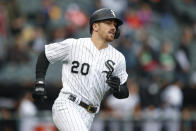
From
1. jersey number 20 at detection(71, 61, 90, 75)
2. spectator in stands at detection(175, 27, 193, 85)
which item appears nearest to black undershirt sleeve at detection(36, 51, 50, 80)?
jersey number 20 at detection(71, 61, 90, 75)

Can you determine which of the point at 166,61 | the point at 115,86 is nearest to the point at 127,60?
the point at 166,61

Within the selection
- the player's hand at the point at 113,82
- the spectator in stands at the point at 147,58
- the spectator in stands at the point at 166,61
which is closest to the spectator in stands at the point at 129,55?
the spectator in stands at the point at 147,58

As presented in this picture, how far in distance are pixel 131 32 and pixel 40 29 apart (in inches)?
95.0

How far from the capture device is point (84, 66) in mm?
7168

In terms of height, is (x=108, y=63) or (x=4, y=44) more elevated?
(x=108, y=63)

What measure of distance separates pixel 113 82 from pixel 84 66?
0.48 metres

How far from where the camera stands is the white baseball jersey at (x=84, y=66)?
714 cm

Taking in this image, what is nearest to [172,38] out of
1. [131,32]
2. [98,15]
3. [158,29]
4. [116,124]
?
[158,29]

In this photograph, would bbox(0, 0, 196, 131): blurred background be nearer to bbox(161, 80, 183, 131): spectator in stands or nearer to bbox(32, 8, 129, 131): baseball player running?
bbox(161, 80, 183, 131): spectator in stands

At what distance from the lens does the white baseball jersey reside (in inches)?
281

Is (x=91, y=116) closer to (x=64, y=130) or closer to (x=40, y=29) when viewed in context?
(x=64, y=130)

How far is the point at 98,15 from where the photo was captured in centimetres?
723

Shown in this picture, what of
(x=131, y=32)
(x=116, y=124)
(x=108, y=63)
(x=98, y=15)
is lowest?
(x=116, y=124)

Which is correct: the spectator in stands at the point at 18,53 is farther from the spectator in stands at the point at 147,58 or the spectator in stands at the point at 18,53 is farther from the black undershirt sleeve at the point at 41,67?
the black undershirt sleeve at the point at 41,67
